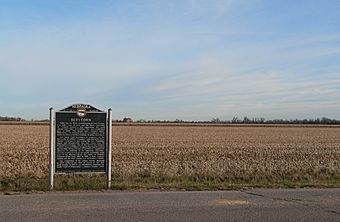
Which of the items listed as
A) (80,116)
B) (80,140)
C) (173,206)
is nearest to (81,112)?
(80,116)

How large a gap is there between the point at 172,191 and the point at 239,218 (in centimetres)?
354

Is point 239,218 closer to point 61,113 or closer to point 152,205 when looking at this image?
point 152,205

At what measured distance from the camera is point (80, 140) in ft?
39.7

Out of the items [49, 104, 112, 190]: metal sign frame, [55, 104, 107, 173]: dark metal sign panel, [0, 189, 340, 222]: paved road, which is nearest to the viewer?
[0, 189, 340, 222]: paved road

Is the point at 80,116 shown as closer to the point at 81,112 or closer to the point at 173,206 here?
the point at 81,112

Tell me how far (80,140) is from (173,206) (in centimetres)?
367

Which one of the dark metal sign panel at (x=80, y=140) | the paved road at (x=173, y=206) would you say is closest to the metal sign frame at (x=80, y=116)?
the dark metal sign panel at (x=80, y=140)

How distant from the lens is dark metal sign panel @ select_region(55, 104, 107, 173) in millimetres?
11977

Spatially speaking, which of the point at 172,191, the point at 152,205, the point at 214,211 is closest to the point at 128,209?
the point at 152,205

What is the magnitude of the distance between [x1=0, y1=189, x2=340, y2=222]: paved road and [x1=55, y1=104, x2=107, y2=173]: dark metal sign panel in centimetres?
111

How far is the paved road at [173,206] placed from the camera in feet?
27.5

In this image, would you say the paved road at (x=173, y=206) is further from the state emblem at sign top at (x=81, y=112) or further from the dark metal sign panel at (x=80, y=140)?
the state emblem at sign top at (x=81, y=112)

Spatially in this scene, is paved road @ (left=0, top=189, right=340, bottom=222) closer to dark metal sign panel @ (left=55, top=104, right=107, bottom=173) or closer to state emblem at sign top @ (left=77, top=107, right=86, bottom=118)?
dark metal sign panel @ (left=55, top=104, right=107, bottom=173)

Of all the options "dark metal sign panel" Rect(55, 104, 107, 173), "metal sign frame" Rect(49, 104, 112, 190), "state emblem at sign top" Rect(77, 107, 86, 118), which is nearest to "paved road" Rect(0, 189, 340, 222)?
"metal sign frame" Rect(49, 104, 112, 190)
